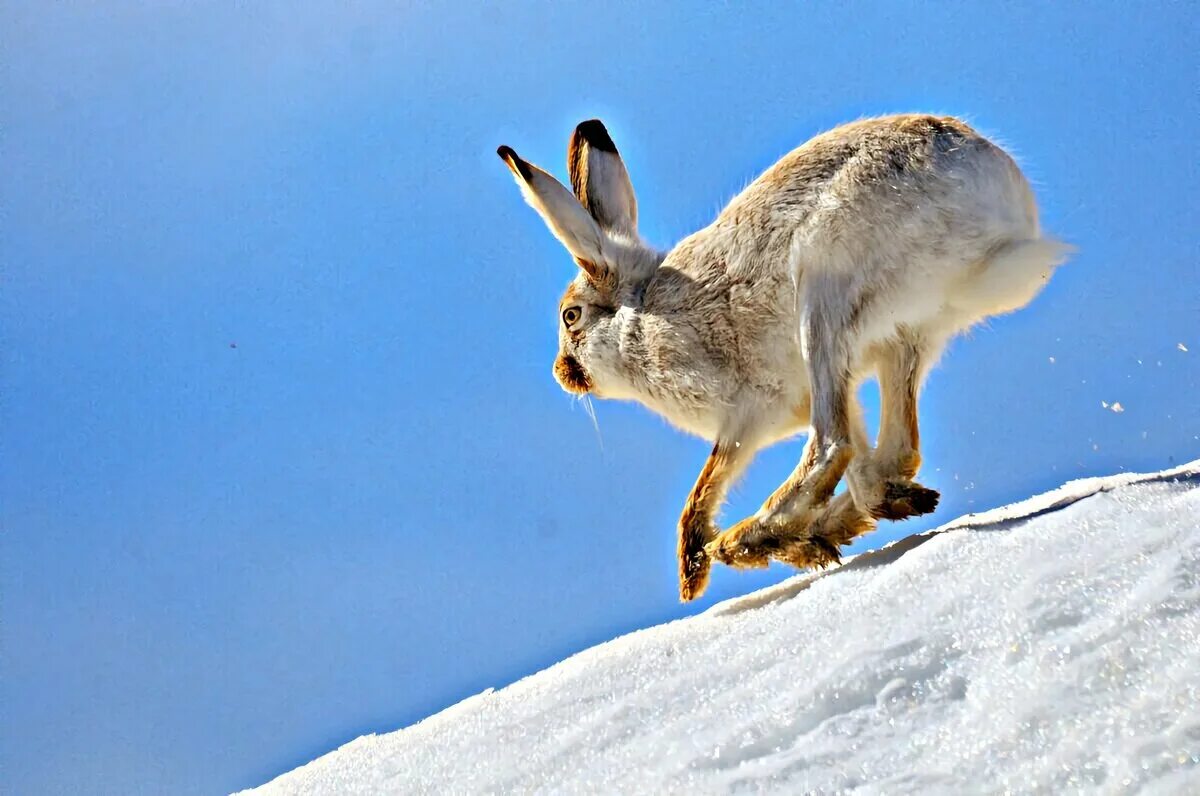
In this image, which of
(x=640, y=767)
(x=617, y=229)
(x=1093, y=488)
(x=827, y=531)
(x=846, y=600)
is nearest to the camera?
(x=640, y=767)

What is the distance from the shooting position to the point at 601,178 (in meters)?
8.84

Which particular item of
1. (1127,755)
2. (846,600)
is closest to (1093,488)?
(846,600)

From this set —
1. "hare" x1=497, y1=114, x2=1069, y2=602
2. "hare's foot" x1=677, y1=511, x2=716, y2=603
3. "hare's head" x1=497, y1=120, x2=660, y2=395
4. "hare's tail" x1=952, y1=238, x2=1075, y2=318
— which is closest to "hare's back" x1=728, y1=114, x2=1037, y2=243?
"hare" x1=497, y1=114, x2=1069, y2=602

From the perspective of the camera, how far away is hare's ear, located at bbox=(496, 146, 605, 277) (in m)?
7.82

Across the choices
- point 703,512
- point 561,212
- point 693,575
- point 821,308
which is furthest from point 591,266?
point 693,575

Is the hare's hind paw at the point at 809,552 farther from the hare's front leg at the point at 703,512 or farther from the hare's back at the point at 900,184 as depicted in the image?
the hare's back at the point at 900,184

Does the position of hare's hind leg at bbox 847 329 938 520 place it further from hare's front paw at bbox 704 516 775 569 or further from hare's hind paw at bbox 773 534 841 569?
hare's front paw at bbox 704 516 775 569

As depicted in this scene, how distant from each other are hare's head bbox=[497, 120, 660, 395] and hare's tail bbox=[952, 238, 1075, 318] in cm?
221

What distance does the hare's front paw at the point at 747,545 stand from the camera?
6.41 metres

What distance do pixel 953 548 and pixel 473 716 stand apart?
7.11ft

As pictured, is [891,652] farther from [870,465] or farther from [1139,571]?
[870,465]

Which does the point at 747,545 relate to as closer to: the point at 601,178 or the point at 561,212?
the point at 561,212

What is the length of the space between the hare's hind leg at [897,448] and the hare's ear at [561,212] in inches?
85.4

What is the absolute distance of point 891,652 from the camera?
153 inches
